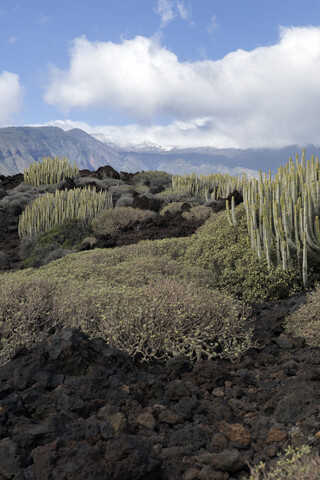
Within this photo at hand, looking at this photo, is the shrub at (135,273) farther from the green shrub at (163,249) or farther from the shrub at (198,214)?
the shrub at (198,214)

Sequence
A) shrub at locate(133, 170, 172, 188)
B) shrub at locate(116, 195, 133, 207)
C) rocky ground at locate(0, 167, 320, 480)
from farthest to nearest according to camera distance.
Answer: shrub at locate(133, 170, 172, 188) → shrub at locate(116, 195, 133, 207) → rocky ground at locate(0, 167, 320, 480)

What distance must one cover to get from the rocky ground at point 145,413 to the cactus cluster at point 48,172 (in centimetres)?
2046

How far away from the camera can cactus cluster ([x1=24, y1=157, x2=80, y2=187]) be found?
23.9 m

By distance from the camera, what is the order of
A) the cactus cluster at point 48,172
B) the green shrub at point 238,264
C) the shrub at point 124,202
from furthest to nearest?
the cactus cluster at point 48,172 < the shrub at point 124,202 < the green shrub at point 238,264

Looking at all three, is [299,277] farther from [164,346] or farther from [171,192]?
[171,192]

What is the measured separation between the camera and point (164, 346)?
454 centimetres

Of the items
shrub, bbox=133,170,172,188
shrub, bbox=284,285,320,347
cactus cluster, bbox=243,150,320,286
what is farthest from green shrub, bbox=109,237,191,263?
shrub, bbox=133,170,172,188

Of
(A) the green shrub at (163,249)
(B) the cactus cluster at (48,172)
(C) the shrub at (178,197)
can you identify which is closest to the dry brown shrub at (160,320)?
(A) the green shrub at (163,249)

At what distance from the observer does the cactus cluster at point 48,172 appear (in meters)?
23.9

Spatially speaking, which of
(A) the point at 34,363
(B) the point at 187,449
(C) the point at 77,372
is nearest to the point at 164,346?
(C) the point at 77,372

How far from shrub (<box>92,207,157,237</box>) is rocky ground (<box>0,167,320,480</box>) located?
991 cm

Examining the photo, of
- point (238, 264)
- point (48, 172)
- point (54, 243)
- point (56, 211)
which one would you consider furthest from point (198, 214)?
point (48, 172)

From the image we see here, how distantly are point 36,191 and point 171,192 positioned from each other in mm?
7140

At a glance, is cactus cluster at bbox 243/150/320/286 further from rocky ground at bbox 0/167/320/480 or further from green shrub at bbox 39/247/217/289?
rocky ground at bbox 0/167/320/480
